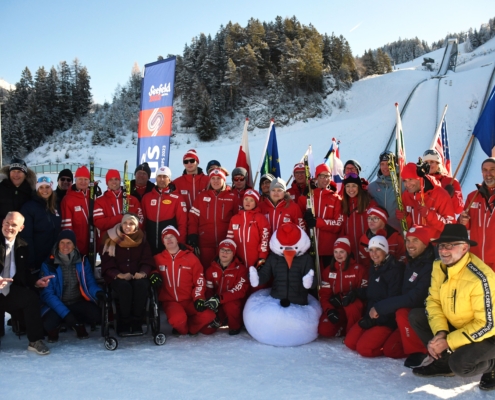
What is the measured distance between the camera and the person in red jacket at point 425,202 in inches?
185

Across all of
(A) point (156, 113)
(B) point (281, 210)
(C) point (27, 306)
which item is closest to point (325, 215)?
(B) point (281, 210)

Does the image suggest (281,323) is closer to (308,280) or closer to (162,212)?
(308,280)

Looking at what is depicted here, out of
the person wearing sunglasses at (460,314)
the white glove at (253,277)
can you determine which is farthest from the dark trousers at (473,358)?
the white glove at (253,277)

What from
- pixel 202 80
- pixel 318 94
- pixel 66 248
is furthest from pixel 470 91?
pixel 66 248

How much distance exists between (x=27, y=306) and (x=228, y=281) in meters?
2.19

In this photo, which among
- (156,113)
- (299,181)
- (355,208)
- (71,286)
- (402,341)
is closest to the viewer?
(402,341)

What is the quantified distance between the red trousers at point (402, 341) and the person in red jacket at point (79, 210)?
3.95 meters

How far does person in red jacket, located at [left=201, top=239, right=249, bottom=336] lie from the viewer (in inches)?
195

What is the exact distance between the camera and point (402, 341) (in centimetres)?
404

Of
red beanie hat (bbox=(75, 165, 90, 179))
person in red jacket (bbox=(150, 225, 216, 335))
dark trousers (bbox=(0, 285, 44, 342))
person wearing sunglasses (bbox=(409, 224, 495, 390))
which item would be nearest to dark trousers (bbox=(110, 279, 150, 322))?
person in red jacket (bbox=(150, 225, 216, 335))

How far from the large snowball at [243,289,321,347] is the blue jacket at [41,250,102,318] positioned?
184 cm

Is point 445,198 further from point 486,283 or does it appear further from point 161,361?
point 161,361

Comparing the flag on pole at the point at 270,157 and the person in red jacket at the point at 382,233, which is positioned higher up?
the flag on pole at the point at 270,157

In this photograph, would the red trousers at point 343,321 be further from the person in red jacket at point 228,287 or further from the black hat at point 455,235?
the black hat at point 455,235
